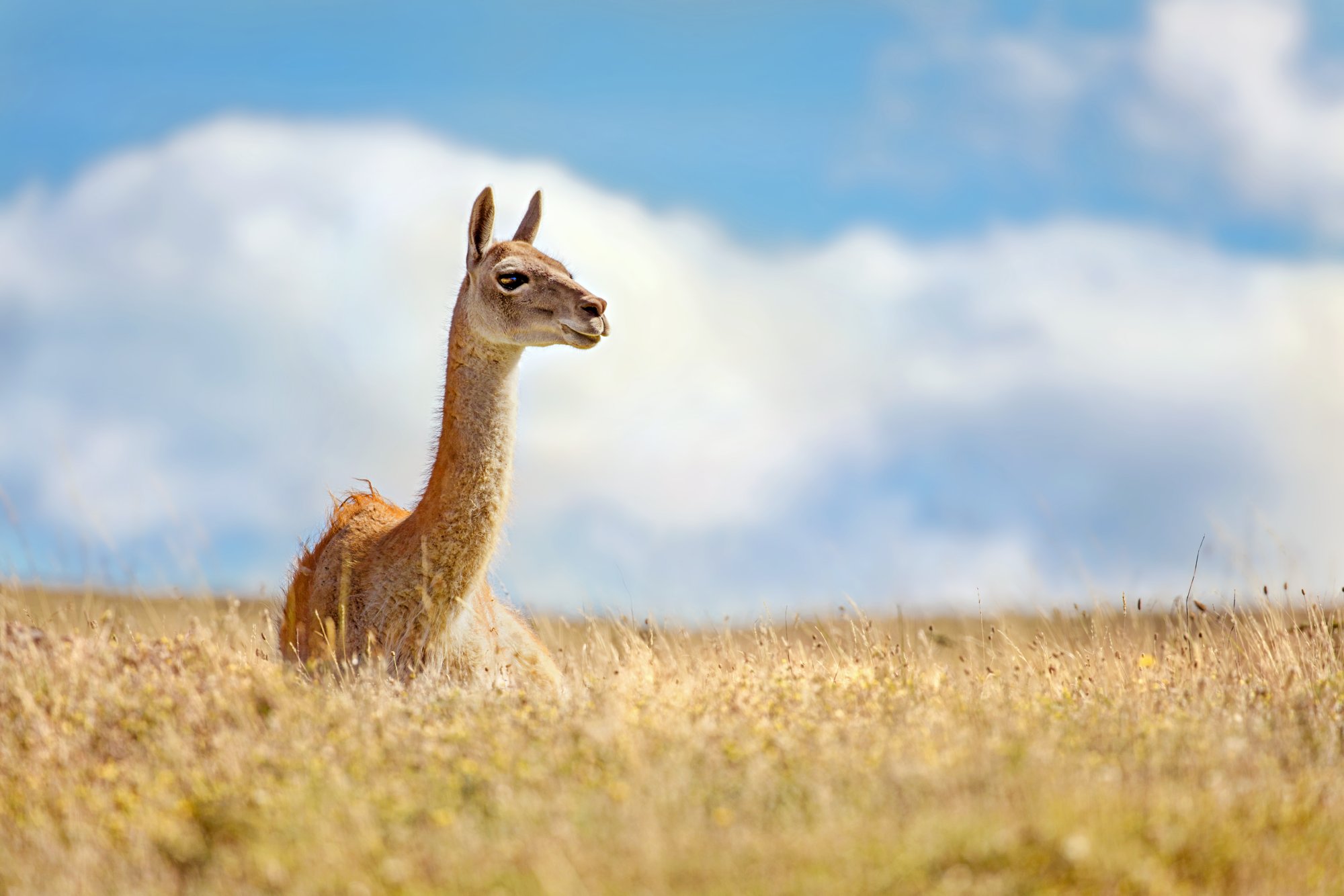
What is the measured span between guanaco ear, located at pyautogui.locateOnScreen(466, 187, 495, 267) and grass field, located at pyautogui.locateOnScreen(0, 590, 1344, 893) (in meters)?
3.20

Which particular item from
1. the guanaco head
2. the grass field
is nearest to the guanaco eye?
the guanaco head

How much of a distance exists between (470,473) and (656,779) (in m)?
3.77

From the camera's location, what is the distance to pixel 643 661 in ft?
29.8

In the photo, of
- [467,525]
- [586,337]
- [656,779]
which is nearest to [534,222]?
[586,337]

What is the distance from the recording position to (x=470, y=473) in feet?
28.9

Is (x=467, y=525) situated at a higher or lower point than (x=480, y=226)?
lower

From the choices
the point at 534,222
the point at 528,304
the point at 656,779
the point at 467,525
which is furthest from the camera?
the point at 534,222

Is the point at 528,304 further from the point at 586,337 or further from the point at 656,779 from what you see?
the point at 656,779

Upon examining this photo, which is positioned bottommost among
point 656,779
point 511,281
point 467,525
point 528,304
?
point 656,779

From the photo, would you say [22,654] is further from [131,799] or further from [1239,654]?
[1239,654]

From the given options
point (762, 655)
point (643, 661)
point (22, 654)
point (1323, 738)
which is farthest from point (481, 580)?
point (1323, 738)

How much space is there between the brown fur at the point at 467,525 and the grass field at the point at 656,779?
1.50ft

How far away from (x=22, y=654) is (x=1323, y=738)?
27.3ft

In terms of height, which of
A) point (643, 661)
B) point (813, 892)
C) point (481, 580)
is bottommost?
point (813, 892)
